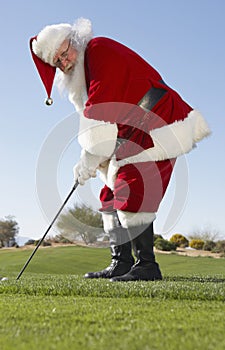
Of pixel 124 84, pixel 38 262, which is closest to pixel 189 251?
pixel 38 262

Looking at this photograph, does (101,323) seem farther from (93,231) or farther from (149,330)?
(93,231)

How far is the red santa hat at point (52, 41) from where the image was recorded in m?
4.51

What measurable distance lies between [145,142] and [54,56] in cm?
117

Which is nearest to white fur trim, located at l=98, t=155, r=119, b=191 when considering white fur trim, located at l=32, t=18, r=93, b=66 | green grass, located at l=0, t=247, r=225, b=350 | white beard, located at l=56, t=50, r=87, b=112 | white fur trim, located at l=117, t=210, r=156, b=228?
white fur trim, located at l=117, t=210, r=156, b=228

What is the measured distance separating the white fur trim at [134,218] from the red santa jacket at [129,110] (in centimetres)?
43

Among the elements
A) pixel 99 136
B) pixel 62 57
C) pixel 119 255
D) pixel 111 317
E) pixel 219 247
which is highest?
pixel 62 57

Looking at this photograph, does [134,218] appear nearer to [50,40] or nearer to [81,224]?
[81,224]

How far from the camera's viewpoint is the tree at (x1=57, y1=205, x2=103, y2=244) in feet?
15.6

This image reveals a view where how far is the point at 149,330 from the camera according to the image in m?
1.89

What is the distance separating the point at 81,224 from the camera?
16.3ft

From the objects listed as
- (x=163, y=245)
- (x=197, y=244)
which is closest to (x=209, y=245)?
(x=197, y=244)

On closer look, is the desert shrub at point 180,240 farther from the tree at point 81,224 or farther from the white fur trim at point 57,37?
the white fur trim at point 57,37

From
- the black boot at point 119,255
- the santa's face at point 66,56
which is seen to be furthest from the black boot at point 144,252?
the santa's face at point 66,56

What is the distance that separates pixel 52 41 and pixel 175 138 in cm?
138
